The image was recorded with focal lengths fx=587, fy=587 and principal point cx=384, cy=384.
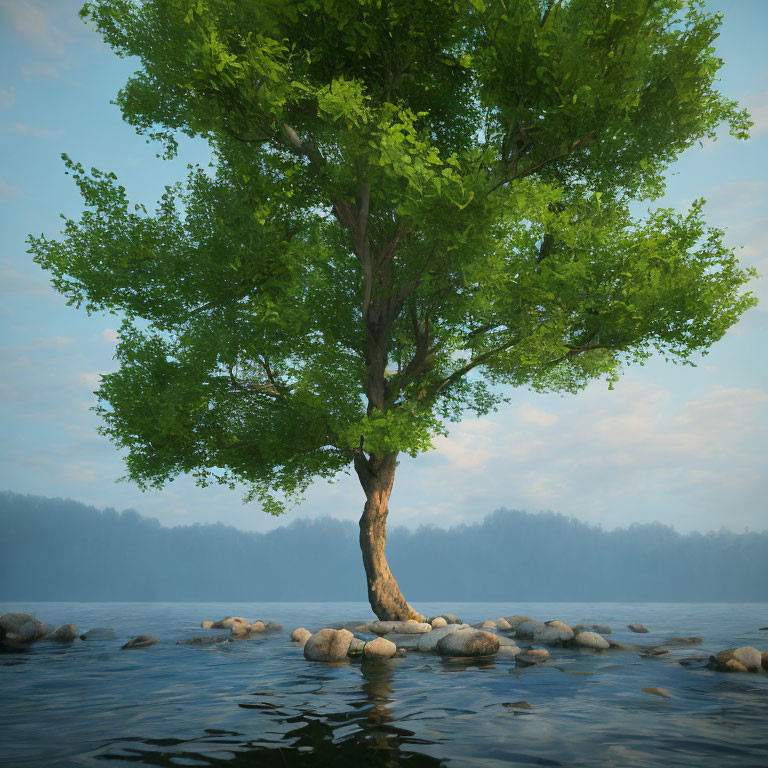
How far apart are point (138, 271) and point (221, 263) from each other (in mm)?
2736

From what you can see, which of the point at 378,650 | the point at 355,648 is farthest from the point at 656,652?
the point at 355,648

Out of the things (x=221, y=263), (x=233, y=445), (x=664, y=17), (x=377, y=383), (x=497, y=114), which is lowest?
(x=233, y=445)

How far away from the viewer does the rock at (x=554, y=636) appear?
15.2 m

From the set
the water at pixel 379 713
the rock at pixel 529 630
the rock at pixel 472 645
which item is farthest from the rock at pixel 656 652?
the rock at pixel 472 645

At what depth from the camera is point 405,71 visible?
15781 millimetres

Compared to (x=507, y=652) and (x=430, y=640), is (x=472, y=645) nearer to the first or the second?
(x=507, y=652)

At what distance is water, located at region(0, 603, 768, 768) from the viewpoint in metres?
5.79

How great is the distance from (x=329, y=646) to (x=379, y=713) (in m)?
5.26

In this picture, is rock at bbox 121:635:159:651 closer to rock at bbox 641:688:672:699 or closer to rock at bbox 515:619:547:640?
rock at bbox 515:619:547:640

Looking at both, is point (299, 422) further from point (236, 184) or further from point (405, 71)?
point (405, 71)

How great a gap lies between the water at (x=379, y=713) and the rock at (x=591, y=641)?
73.6 inches

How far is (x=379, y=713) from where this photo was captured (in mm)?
7441

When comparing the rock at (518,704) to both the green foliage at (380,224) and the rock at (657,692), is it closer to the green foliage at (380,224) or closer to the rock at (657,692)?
the rock at (657,692)

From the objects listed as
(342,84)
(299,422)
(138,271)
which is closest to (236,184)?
(138,271)
